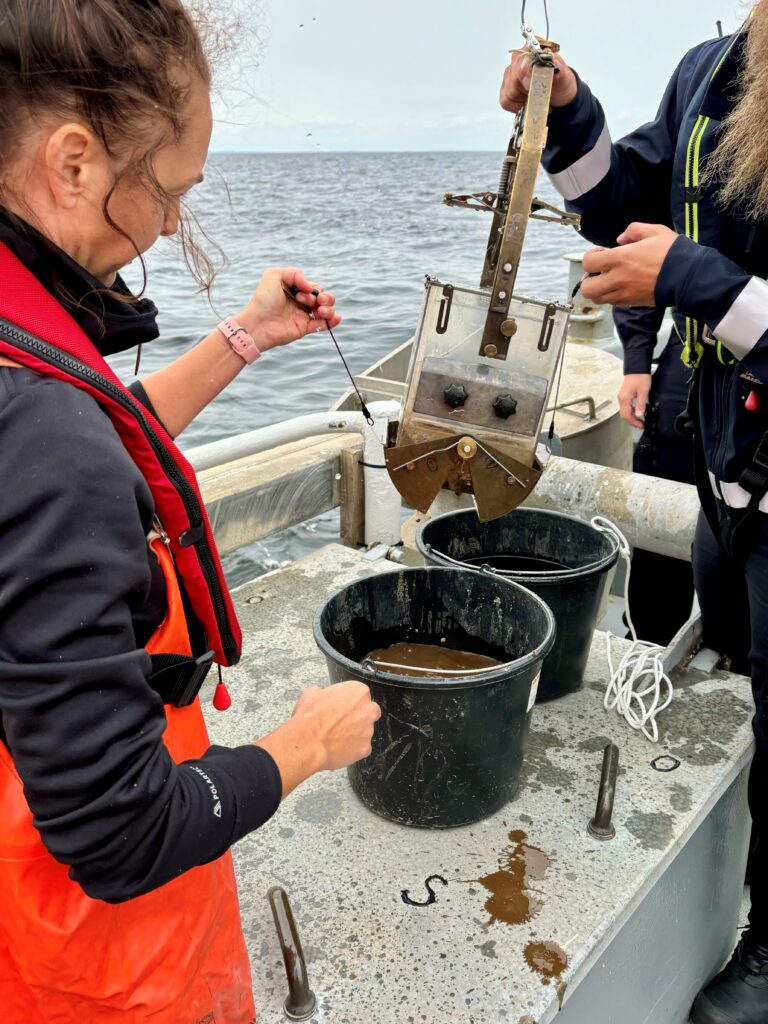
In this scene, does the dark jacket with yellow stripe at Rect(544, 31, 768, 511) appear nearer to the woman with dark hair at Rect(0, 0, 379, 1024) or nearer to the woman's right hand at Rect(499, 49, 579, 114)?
the woman's right hand at Rect(499, 49, 579, 114)

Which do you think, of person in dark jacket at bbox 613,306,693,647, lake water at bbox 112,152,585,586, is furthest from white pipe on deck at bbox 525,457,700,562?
lake water at bbox 112,152,585,586

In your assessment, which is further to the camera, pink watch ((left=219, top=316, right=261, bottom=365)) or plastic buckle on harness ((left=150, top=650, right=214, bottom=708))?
pink watch ((left=219, top=316, right=261, bottom=365))

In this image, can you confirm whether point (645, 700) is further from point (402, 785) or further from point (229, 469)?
point (229, 469)

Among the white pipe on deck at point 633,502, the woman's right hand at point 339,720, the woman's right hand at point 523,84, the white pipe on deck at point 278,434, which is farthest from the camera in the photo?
the white pipe on deck at point 633,502

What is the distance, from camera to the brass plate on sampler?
1784mm

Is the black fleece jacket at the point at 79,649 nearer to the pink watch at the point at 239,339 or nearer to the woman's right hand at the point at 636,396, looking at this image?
the pink watch at the point at 239,339

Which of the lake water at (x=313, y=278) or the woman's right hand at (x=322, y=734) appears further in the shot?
the lake water at (x=313, y=278)

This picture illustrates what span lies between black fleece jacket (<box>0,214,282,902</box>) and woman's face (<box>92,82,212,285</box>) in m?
0.13

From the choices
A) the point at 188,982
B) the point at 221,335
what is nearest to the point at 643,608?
the point at 221,335

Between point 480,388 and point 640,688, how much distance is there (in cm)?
111

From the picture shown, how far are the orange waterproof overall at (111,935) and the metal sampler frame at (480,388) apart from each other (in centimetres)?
76

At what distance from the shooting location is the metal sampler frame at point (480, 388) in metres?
1.75

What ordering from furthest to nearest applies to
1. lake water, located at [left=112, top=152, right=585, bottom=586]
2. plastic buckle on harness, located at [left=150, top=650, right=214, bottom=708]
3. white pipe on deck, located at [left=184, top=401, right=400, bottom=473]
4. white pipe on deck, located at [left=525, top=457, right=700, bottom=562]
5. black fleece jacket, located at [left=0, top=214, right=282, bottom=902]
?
lake water, located at [left=112, top=152, right=585, bottom=586], white pipe on deck, located at [left=525, top=457, right=700, bottom=562], white pipe on deck, located at [left=184, top=401, right=400, bottom=473], plastic buckle on harness, located at [left=150, top=650, right=214, bottom=708], black fleece jacket, located at [left=0, top=214, right=282, bottom=902]

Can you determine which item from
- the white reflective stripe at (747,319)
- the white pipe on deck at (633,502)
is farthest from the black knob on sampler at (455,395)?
the white pipe on deck at (633,502)
